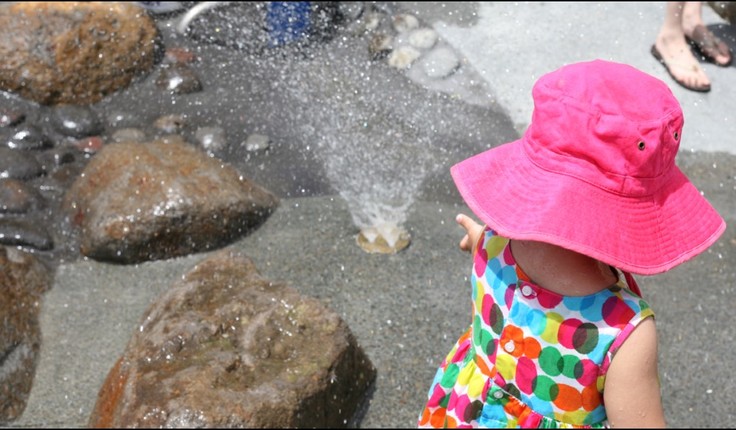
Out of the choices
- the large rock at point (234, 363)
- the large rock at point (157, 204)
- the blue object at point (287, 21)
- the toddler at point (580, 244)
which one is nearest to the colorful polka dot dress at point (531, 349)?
the toddler at point (580, 244)

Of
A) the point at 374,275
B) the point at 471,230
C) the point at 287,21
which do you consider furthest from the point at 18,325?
the point at 287,21

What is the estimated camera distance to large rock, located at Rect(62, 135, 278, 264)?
3.35 metres

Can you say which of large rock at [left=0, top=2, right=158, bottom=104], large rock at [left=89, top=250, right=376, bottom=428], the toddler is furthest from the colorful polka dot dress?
large rock at [left=0, top=2, right=158, bottom=104]

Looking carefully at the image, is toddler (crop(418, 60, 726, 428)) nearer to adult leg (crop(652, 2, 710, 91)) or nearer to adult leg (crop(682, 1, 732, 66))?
adult leg (crop(652, 2, 710, 91))

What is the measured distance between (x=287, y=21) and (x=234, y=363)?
2654 mm

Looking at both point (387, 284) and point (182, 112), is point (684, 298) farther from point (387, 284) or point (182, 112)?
point (182, 112)

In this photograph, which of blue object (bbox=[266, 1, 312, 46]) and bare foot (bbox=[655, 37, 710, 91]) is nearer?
bare foot (bbox=[655, 37, 710, 91])

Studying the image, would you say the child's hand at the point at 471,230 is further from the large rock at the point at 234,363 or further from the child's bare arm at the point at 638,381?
the large rock at the point at 234,363

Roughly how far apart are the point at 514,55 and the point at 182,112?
5.63 feet

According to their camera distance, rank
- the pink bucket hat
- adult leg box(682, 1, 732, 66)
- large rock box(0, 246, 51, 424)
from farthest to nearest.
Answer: adult leg box(682, 1, 732, 66) → large rock box(0, 246, 51, 424) → the pink bucket hat

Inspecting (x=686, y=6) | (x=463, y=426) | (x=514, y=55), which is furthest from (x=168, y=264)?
(x=686, y=6)

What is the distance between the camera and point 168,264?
11.1 ft

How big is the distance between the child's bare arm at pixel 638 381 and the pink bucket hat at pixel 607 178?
0.15m

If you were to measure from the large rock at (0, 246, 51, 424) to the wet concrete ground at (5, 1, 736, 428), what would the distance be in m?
0.04
